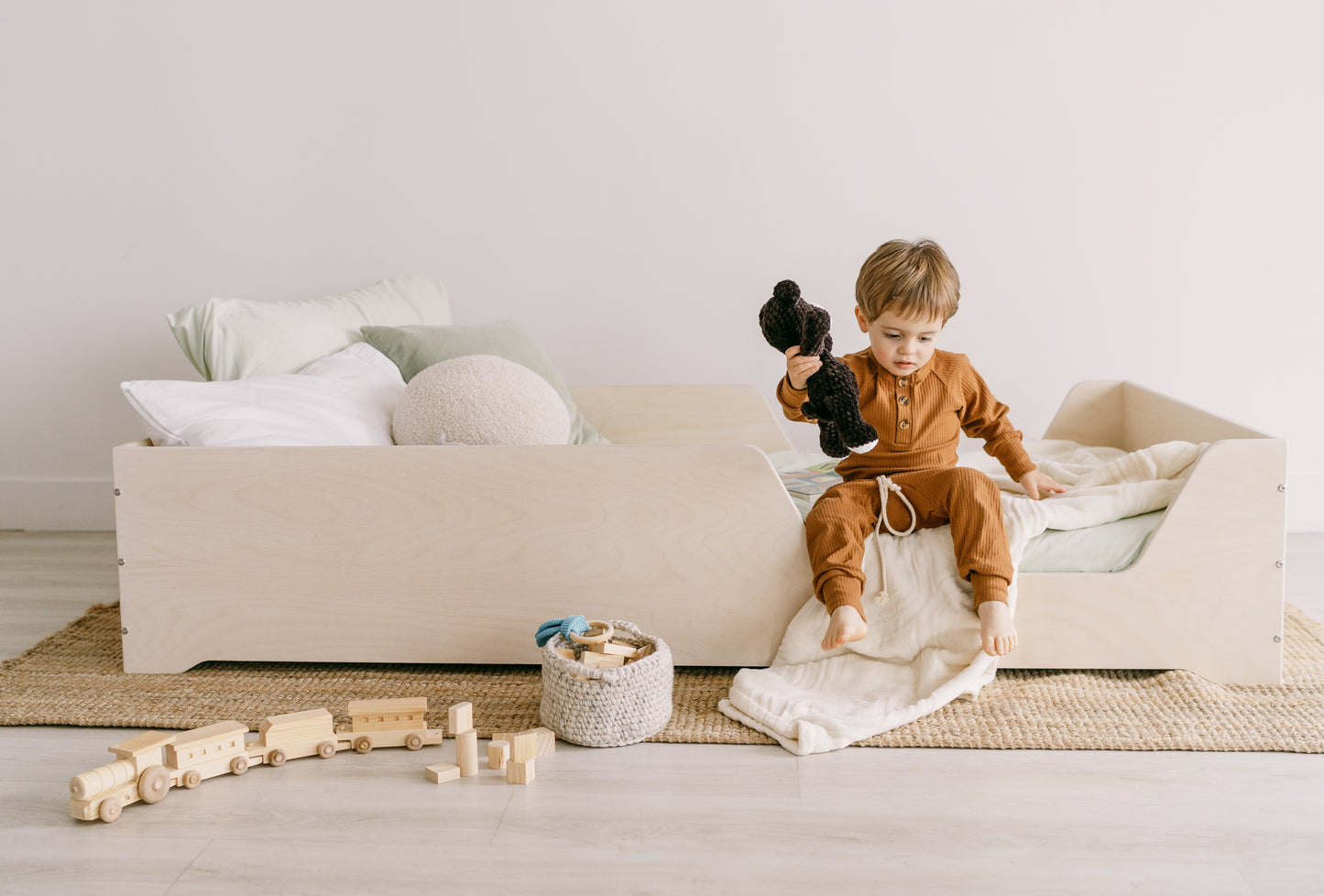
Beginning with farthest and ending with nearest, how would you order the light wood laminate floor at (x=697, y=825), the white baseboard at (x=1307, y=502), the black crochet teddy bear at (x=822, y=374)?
the white baseboard at (x=1307, y=502), the black crochet teddy bear at (x=822, y=374), the light wood laminate floor at (x=697, y=825)

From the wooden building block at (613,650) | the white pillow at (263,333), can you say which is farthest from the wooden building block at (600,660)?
the white pillow at (263,333)

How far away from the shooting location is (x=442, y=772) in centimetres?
133

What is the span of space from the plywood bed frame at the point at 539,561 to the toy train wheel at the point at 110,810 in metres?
0.45

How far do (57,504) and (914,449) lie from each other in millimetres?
2120

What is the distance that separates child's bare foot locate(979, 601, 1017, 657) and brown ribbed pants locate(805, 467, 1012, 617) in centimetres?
2

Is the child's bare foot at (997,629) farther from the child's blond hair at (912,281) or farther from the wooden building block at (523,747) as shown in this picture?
the wooden building block at (523,747)

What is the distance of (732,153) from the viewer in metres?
2.52

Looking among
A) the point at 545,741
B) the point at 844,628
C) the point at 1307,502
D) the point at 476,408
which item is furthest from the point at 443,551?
the point at 1307,502

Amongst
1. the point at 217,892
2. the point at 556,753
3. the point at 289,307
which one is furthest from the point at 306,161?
the point at 217,892

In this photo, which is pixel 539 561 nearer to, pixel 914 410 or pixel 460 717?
pixel 460 717

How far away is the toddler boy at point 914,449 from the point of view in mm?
1533

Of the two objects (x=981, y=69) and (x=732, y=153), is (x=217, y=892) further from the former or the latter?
(x=981, y=69)

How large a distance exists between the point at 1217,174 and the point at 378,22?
6.39 feet

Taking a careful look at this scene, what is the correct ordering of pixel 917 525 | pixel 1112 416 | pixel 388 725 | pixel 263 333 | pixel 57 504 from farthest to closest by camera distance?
pixel 57 504, pixel 1112 416, pixel 263 333, pixel 917 525, pixel 388 725
